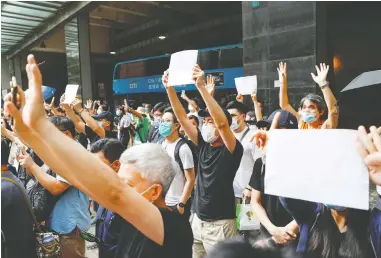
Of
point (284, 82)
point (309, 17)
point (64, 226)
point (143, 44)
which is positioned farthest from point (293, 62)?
point (143, 44)

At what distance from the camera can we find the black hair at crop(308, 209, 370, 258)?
5.14 feet

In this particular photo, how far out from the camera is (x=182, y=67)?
2572 millimetres

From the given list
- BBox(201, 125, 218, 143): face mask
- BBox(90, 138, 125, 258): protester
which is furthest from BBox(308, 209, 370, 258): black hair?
BBox(201, 125, 218, 143): face mask

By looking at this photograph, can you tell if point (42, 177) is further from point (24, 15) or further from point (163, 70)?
point (24, 15)

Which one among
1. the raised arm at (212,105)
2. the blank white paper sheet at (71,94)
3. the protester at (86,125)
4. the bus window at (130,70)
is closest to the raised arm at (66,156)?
the raised arm at (212,105)

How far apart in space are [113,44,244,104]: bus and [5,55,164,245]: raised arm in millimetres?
8438

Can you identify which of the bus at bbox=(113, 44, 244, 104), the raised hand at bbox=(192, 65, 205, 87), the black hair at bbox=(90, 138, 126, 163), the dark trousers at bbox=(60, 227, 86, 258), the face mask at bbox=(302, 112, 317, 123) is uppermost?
the bus at bbox=(113, 44, 244, 104)

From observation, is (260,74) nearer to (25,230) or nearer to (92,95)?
(25,230)

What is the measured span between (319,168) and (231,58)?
27.6 feet

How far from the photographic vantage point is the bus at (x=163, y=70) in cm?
945

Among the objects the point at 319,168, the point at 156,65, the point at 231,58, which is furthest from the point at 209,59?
the point at 319,168

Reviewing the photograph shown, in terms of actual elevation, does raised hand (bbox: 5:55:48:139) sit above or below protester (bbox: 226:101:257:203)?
above

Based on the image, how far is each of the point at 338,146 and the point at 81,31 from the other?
11932 mm

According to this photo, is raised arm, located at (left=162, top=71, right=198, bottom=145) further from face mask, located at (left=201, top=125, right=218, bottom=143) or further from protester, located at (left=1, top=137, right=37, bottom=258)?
→ protester, located at (left=1, top=137, right=37, bottom=258)
